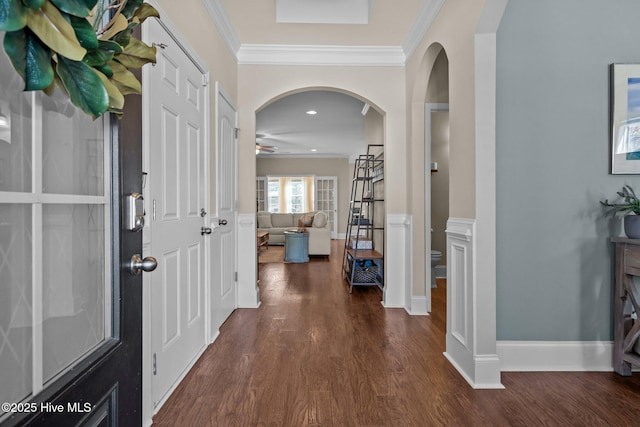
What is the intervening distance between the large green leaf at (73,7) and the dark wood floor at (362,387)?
1.70m

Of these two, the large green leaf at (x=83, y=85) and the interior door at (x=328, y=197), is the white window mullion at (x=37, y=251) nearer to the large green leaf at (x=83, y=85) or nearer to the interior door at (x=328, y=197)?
the large green leaf at (x=83, y=85)

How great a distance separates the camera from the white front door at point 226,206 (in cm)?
275

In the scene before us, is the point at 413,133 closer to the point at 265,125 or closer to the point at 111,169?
the point at 111,169

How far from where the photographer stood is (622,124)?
6.95ft

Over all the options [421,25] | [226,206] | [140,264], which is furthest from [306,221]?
[140,264]

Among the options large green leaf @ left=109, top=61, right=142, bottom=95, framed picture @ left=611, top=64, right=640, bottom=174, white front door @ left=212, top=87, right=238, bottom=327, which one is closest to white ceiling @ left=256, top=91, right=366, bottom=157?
white front door @ left=212, top=87, right=238, bottom=327

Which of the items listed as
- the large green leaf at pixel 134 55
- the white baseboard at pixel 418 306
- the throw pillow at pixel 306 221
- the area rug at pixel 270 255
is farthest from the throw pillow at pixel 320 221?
the large green leaf at pixel 134 55

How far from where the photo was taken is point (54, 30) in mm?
424

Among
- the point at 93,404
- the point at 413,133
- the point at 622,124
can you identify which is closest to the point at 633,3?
the point at 622,124

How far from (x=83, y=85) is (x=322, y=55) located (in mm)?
3223

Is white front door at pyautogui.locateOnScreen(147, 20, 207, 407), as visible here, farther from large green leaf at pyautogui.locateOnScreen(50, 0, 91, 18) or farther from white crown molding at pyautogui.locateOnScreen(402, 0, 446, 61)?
white crown molding at pyautogui.locateOnScreen(402, 0, 446, 61)

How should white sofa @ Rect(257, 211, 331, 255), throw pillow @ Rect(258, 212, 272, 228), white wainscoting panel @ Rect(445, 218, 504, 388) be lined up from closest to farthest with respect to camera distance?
white wainscoting panel @ Rect(445, 218, 504, 388) < white sofa @ Rect(257, 211, 331, 255) < throw pillow @ Rect(258, 212, 272, 228)

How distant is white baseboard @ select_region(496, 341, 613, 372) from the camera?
212cm

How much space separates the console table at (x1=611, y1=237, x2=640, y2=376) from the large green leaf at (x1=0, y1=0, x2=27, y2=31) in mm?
2641
